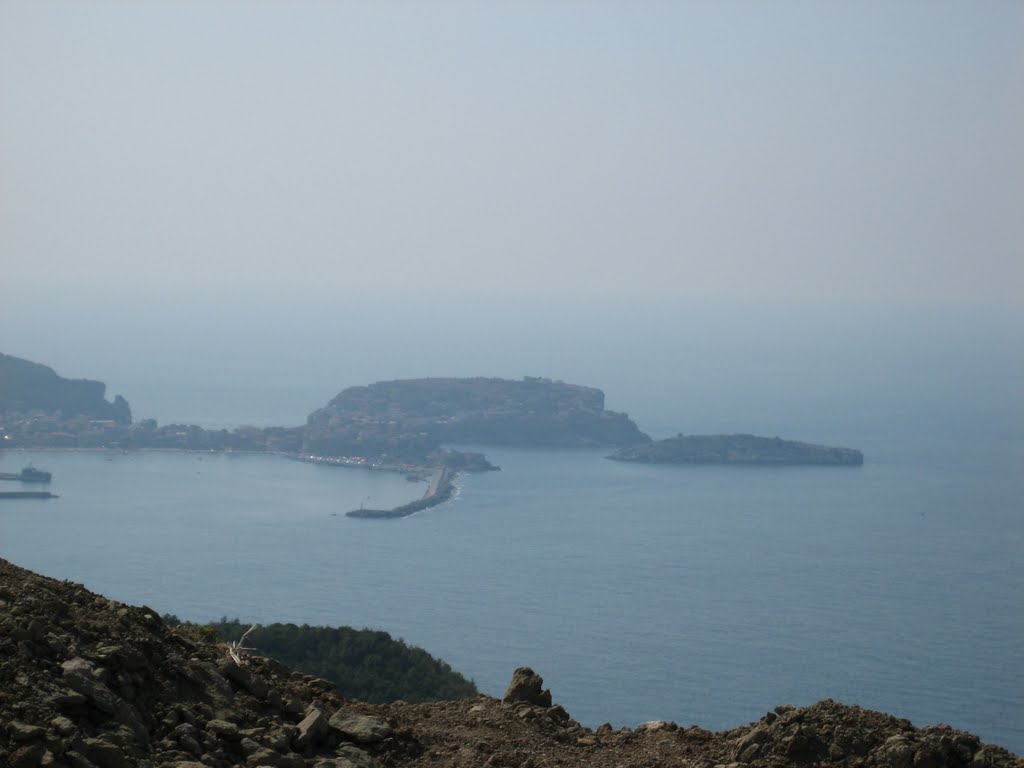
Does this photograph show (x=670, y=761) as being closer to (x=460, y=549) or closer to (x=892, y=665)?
(x=892, y=665)

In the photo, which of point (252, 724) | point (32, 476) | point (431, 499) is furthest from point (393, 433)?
point (252, 724)

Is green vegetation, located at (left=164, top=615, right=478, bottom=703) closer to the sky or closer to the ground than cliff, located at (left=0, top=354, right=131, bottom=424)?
closer to the ground

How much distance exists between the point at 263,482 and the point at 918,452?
1384 inches

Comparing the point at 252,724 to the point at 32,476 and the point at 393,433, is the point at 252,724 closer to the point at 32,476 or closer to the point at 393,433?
the point at 32,476

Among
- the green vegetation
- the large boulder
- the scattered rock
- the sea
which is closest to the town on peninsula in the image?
the sea

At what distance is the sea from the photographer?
1112 inches

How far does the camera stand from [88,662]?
4.38 meters

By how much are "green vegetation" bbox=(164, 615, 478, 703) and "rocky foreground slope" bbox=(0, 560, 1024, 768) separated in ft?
19.6

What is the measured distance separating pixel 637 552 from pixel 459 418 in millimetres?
29897

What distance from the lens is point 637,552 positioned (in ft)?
145

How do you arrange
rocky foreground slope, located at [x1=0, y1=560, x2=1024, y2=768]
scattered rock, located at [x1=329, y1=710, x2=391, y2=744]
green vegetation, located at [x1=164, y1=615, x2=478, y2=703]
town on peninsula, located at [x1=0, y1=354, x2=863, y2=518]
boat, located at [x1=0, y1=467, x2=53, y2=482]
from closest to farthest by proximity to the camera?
rocky foreground slope, located at [x1=0, y1=560, x2=1024, y2=768] < scattered rock, located at [x1=329, y1=710, x2=391, y2=744] < green vegetation, located at [x1=164, y1=615, x2=478, y2=703] < boat, located at [x1=0, y1=467, x2=53, y2=482] < town on peninsula, located at [x1=0, y1=354, x2=863, y2=518]

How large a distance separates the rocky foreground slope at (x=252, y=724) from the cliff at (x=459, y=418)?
6007cm

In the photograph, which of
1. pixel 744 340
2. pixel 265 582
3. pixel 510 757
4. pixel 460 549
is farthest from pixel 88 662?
pixel 744 340

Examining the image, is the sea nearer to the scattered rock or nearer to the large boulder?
the large boulder
